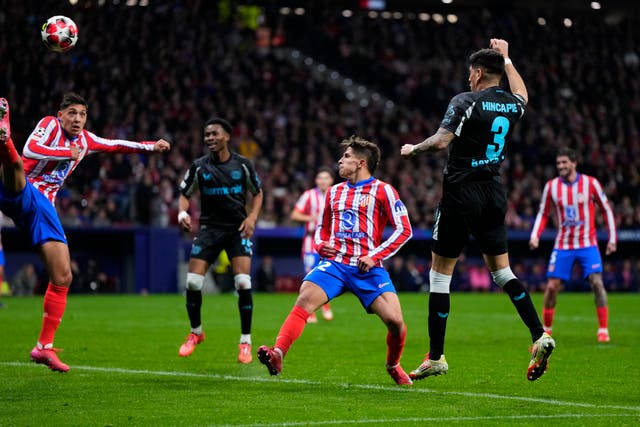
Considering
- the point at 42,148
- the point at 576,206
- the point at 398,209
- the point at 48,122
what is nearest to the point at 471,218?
the point at 398,209

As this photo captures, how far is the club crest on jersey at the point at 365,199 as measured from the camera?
8688mm

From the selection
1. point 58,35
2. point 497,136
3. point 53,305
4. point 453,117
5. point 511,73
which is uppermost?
point 58,35

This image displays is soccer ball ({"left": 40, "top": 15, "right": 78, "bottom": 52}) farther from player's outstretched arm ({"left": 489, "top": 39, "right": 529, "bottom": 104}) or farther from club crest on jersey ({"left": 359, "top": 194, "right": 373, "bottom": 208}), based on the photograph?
player's outstretched arm ({"left": 489, "top": 39, "right": 529, "bottom": 104})

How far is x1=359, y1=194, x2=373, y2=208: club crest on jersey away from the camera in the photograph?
8688 millimetres

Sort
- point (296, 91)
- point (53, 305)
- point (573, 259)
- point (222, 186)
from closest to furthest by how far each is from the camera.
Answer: point (53, 305), point (222, 186), point (573, 259), point (296, 91)

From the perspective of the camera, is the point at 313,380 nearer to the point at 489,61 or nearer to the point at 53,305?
the point at 53,305

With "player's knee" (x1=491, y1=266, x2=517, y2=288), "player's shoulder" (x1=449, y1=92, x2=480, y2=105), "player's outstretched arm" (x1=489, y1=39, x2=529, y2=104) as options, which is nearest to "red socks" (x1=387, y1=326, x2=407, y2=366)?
"player's knee" (x1=491, y1=266, x2=517, y2=288)

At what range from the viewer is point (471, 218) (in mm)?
8617

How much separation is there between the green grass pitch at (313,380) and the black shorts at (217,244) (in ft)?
3.64

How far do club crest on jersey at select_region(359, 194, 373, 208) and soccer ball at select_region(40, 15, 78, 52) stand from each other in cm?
354

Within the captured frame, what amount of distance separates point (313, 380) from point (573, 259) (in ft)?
18.9

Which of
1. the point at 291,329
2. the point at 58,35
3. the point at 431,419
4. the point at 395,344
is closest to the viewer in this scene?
the point at 431,419

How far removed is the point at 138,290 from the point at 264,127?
25.6 ft

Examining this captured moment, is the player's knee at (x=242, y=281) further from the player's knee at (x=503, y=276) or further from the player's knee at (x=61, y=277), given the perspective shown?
the player's knee at (x=503, y=276)
